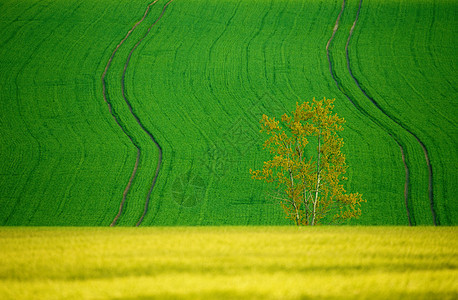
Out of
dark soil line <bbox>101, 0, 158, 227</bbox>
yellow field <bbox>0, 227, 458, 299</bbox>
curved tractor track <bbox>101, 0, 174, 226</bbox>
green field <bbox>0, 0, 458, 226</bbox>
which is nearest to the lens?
yellow field <bbox>0, 227, 458, 299</bbox>

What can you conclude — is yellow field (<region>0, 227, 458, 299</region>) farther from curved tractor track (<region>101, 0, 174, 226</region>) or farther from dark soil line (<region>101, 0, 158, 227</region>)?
dark soil line (<region>101, 0, 158, 227</region>)

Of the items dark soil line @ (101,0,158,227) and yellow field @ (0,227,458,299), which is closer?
yellow field @ (0,227,458,299)

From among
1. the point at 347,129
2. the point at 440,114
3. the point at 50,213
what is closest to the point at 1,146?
the point at 50,213

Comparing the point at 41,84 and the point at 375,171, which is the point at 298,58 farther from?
the point at 41,84

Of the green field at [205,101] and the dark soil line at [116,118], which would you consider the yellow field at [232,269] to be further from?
the dark soil line at [116,118]

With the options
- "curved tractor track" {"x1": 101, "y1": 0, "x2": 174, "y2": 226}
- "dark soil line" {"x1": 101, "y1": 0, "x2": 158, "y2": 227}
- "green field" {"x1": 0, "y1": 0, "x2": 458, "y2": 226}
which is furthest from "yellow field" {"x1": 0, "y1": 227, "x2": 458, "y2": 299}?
"dark soil line" {"x1": 101, "y1": 0, "x2": 158, "y2": 227}

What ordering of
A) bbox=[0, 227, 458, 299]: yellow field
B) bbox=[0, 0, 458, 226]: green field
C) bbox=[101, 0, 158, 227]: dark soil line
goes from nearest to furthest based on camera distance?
bbox=[0, 227, 458, 299]: yellow field, bbox=[101, 0, 158, 227]: dark soil line, bbox=[0, 0, 458, 226]: green field
